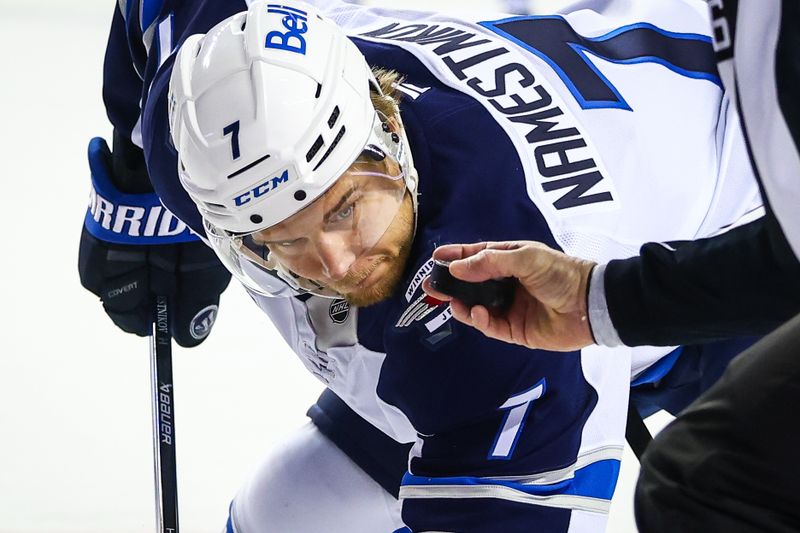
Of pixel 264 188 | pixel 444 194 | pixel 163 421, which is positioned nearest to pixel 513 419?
pixel 444 194

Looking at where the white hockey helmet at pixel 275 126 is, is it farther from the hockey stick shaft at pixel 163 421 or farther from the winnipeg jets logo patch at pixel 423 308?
the hockey stick shaft at pixel 163 421

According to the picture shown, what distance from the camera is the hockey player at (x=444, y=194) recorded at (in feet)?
4.83

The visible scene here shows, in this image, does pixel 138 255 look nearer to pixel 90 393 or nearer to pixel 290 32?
pixel 90 393

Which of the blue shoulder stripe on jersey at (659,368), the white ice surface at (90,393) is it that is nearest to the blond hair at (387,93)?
the blue shoulder stripe on jersey at (659,368)

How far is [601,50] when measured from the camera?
1.77 meters

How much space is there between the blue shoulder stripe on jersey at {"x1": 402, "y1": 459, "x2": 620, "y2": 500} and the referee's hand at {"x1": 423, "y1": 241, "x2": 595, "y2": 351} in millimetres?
217

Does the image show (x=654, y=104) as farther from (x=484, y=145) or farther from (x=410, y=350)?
(x=410, y=350)

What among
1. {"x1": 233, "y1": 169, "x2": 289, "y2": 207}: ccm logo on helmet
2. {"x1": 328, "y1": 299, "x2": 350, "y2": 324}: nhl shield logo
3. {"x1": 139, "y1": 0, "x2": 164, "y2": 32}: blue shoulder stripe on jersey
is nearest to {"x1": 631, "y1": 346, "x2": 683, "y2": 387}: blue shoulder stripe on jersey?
{"x1": 328, "y1": 299, "x2": 350, "y2": 324}: nhl shield logo

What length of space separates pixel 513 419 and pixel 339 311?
0.32 m

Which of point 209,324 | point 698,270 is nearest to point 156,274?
point 209,324

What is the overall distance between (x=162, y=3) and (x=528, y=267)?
89 centimetres

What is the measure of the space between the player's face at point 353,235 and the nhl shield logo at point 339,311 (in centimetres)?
13

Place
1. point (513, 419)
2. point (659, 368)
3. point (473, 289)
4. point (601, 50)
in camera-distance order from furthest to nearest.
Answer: point (659, 368)
point (601, 50)
point (513, 419)
point (473, 289)

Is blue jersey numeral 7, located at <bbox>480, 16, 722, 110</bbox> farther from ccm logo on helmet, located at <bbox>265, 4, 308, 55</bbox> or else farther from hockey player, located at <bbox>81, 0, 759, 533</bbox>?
ccm logo on helmet, located at <bbox>265, 4, 308, 55</bbox>
